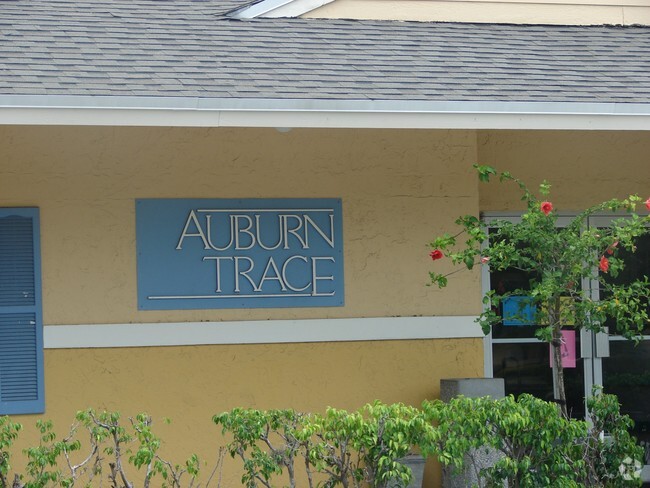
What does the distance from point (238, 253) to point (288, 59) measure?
1.39 meters

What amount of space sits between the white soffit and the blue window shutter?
7.36 feet

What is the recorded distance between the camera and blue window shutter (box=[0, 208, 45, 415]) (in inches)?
324

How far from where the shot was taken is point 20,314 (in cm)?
825

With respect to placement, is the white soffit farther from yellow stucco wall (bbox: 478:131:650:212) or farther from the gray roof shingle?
yellow stucco wall (bbox: 478:131:650:212)

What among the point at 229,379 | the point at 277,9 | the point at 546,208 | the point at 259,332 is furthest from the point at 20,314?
the point at 546,208

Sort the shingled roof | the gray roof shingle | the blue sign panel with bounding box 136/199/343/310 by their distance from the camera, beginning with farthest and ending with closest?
1. the blue sign panel with bounding box 136/199/343/310
2. the gray roof shingle
3. the shingled roof

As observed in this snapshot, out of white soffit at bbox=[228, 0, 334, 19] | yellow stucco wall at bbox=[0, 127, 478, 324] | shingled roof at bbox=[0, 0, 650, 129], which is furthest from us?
white soffit at bbox=[228, 0, 334, 19]

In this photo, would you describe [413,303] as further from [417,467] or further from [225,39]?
[225,39]

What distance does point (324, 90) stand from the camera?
7.79m

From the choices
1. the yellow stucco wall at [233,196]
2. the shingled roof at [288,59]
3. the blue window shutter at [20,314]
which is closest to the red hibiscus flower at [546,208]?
the shingled roof at [288,59]

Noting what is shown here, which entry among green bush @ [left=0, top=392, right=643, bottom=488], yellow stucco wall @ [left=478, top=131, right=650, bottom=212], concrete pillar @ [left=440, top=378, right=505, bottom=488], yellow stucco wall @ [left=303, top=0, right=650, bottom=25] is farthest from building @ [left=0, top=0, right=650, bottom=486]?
green bush @ [left=0, top=392, right=643, bottom=488]

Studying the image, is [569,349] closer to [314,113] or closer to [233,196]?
[233,196]

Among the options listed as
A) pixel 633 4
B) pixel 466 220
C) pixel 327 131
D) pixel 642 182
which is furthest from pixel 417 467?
pixel 633 4

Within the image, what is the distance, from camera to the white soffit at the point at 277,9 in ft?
30.3
